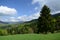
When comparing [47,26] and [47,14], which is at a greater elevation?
[47,14]

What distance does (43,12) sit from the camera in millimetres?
62812

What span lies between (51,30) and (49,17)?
581cm

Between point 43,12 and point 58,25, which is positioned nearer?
point 43,12

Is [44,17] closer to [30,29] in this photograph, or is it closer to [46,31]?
[46,31]

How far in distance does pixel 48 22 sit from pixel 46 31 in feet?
13.6

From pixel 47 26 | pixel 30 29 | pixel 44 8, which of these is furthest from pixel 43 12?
pixel 30 29

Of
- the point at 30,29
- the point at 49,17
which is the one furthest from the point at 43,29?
the point at 30,29

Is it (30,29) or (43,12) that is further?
(30,29)

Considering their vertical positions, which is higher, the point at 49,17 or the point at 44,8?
the point at 44,8

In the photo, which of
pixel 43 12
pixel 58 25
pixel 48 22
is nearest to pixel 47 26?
pixel 48 22

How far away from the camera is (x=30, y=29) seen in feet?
307

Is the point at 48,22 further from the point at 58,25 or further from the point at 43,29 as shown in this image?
the point at 58,25

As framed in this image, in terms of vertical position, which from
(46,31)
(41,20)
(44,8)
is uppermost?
(44,8)

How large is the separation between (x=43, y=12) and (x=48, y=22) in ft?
15.6
